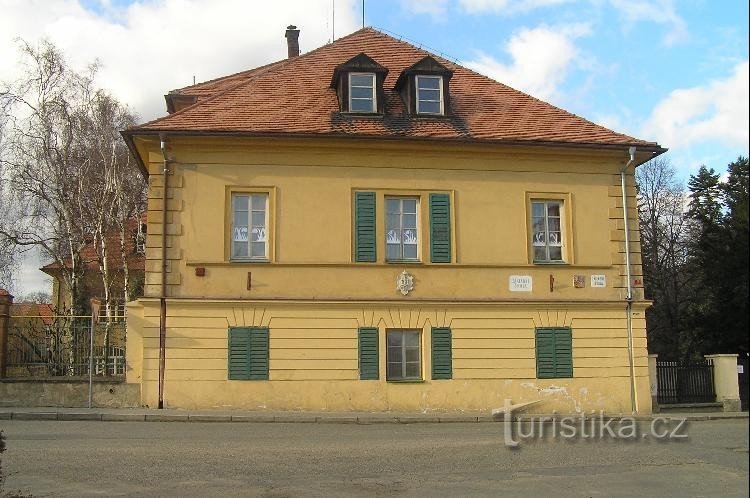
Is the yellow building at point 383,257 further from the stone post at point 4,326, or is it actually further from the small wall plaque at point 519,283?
the stone post at point 4,326

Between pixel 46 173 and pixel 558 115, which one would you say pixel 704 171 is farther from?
pixel 46 173

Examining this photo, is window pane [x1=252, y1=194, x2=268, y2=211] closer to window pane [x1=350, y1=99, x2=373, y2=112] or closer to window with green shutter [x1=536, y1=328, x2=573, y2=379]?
window pane [x1=350, y1=99, x2=373, y2=112]

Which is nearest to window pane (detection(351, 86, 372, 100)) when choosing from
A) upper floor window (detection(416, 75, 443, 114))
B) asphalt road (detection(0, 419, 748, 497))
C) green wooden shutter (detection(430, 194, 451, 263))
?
upper floor window (detection(416, 75, 443, 114))

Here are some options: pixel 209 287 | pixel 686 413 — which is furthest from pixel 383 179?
pixel 686 413

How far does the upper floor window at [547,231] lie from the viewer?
19906 mm

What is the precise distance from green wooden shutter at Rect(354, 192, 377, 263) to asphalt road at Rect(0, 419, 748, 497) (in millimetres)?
5620

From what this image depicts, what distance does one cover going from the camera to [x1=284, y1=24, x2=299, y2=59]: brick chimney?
28.4 meters

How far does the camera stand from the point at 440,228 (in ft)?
63.7

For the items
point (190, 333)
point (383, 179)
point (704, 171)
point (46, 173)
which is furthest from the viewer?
point (46, 173)

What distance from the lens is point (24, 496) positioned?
26.0 ft

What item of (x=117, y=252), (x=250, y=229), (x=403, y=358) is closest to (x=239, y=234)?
(x=250, y=229)

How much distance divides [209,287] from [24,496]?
35.3 feet

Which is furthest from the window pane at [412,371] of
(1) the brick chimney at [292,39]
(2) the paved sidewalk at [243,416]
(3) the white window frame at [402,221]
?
(1) the brick chimney at [292,39]

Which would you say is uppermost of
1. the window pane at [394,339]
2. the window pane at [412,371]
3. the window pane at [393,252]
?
the window pane at [393,252]
